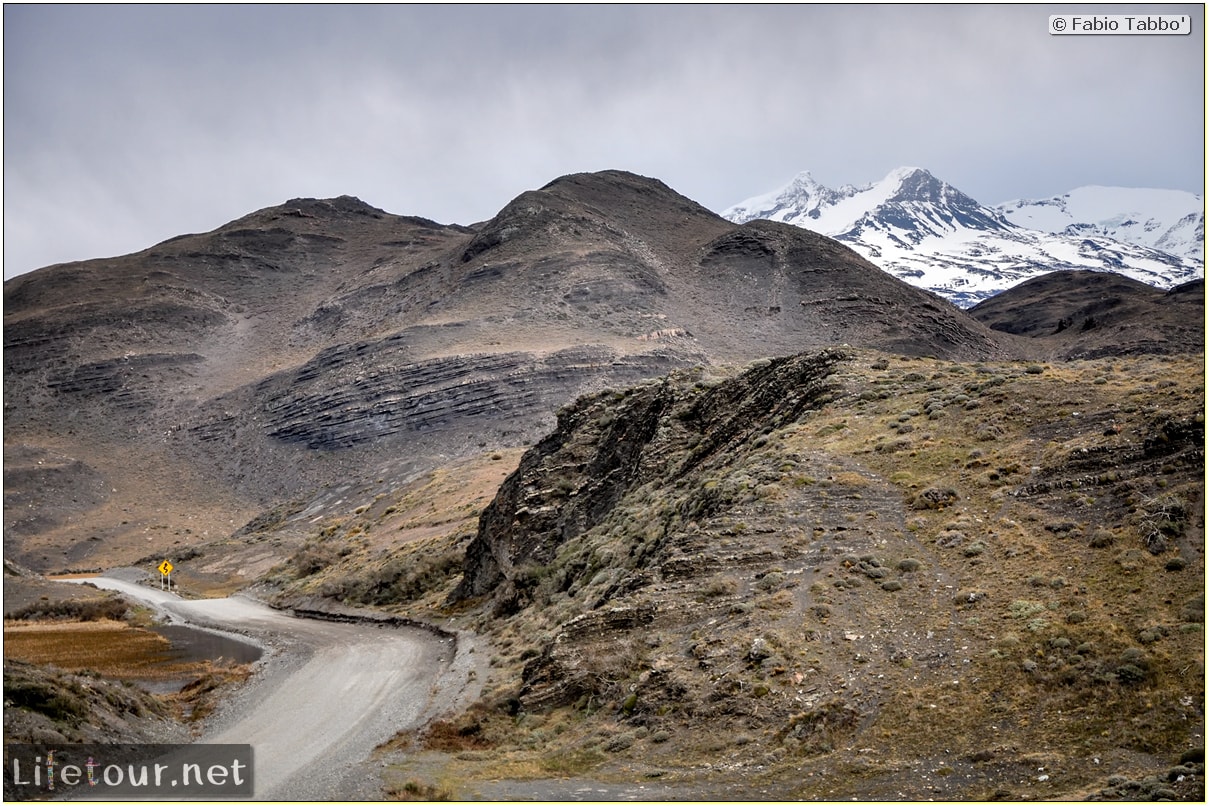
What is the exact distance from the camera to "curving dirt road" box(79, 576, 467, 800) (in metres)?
19.2

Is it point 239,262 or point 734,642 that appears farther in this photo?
point 239,262

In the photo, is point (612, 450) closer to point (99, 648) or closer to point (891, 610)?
point (891, 610)

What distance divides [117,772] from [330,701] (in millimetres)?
10527

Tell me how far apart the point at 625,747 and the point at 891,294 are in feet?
432

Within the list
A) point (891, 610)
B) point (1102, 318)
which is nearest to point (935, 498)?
point (891, 610)

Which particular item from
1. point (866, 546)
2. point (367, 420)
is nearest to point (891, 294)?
point (367, 420)

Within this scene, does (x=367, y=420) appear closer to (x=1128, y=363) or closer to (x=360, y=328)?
(x=360, y=328)

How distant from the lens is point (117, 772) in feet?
60.6

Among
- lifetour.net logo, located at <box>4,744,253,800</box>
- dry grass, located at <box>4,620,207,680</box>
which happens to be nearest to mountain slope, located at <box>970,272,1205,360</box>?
dry grass, located at <box>4,620,207,680</box>

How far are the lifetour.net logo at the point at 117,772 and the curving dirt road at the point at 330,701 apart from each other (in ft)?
2.67

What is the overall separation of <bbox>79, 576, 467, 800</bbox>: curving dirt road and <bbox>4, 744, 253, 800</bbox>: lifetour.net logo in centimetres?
81

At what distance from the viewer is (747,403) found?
35.8 m

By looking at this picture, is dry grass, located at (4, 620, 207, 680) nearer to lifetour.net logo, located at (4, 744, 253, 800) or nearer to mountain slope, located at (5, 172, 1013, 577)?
lifetour.net logo, located at (4, 744, 253, 800)

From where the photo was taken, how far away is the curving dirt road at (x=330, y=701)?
757 inches
